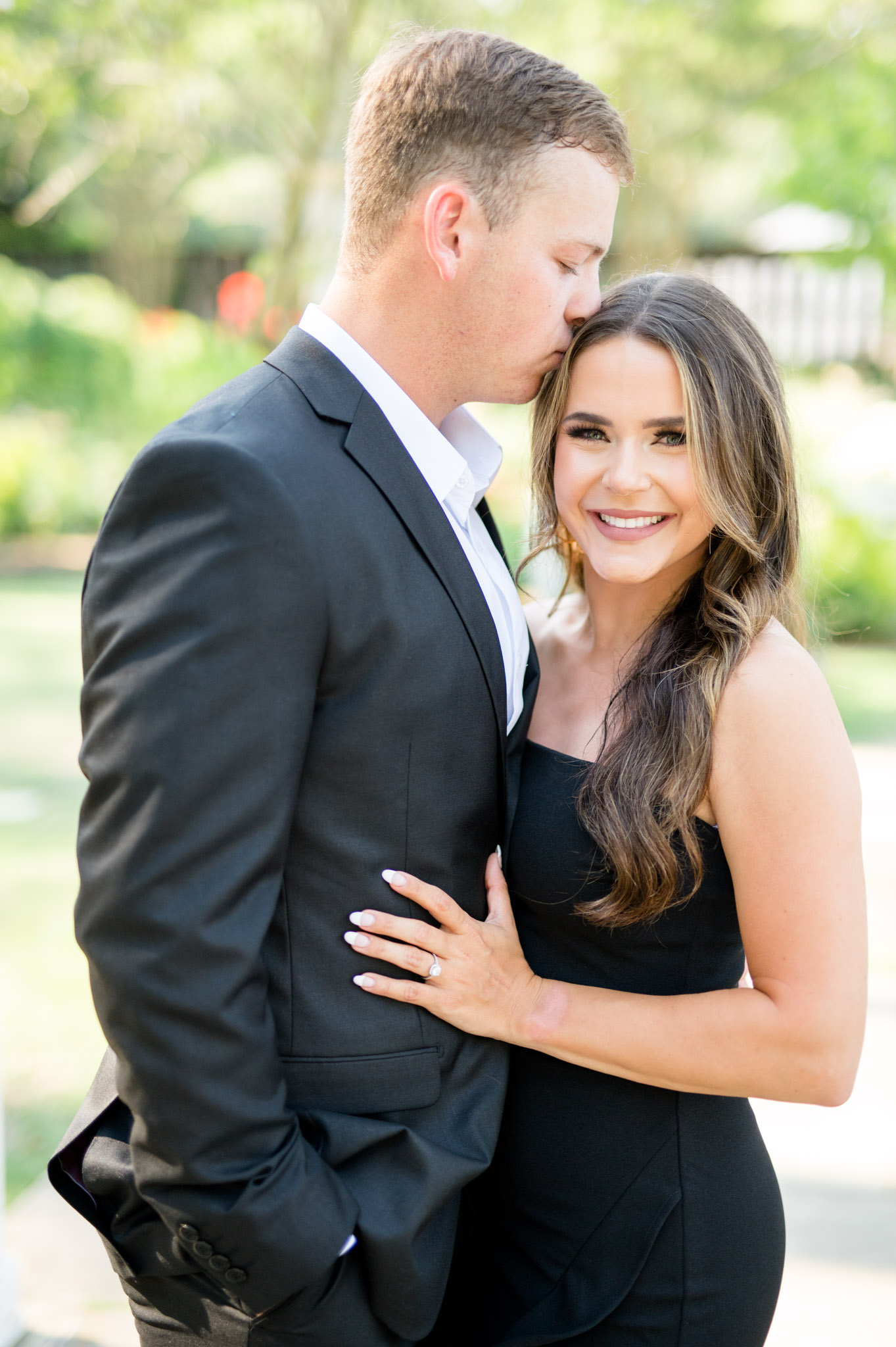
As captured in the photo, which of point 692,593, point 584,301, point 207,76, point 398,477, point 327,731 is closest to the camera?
point 327,731

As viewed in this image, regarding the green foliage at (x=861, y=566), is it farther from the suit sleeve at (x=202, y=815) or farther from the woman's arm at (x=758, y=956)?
the suit sleeve at (x=202, y=815)

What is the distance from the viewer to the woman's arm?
1905 mm

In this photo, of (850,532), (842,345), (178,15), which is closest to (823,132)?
(850,532)

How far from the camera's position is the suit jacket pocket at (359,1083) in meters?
1.76

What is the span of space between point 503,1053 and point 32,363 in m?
15.3

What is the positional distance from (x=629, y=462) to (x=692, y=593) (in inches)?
13.7

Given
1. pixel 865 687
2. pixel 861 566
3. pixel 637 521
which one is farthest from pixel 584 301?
pixel 861 566

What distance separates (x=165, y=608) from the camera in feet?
5.02

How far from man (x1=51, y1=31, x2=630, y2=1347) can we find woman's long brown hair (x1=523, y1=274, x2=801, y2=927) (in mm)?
146

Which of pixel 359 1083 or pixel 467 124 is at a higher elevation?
pixel 467 124

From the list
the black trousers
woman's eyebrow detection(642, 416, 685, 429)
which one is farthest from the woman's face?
the black trousers

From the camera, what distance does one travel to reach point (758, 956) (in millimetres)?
1966

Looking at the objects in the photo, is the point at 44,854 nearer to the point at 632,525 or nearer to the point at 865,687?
the point at 632,525

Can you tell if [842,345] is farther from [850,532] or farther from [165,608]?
[165,608]
